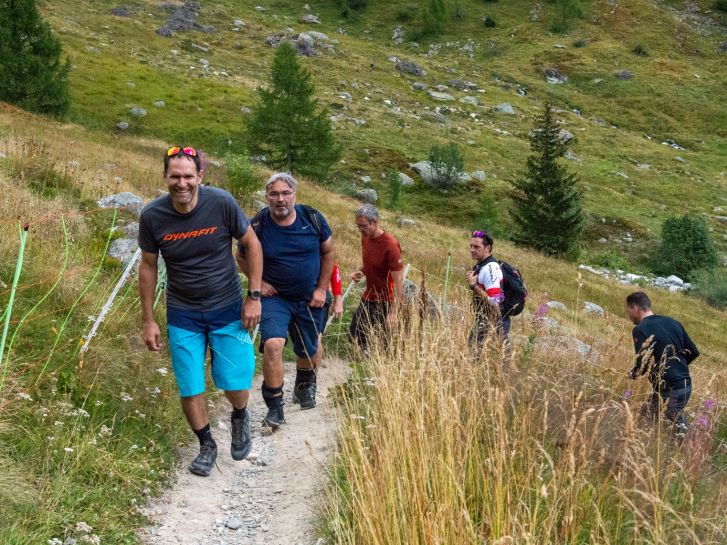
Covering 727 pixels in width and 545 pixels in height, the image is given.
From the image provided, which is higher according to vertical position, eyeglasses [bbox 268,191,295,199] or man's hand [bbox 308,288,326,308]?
eyeglasses [bbox 268,191,295,199]

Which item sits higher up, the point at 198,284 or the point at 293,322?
the point at 198,284

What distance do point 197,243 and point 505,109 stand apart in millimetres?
59583

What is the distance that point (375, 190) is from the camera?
122 ft

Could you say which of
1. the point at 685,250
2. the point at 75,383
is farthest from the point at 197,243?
the point at 685,250

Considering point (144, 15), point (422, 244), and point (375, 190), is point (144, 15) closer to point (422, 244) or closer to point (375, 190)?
point (375, 190)

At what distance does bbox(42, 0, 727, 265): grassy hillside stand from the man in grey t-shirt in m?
25.2

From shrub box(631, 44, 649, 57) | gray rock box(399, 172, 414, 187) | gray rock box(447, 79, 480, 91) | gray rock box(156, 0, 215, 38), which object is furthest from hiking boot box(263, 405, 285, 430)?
shrub box(631, 44, 649, 57)

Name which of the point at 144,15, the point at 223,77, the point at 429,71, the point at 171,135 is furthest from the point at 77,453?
the point at 144,15

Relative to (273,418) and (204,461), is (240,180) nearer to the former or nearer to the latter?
(273,418)

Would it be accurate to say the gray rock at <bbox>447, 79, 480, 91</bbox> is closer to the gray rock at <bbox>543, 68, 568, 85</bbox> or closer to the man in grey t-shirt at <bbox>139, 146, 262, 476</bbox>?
the gray rock at <bbox>543, 68, 568, 85</bbox>

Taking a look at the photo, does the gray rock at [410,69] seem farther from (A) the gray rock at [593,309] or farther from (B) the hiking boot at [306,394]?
(B) the hiking boot at [306,394]

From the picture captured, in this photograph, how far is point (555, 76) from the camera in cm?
7350

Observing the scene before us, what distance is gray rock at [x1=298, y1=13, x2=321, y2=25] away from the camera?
83.0 m

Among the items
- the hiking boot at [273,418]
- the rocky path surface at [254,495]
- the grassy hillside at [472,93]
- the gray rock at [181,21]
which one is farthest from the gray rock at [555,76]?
the rocky path surface at [254,495]
